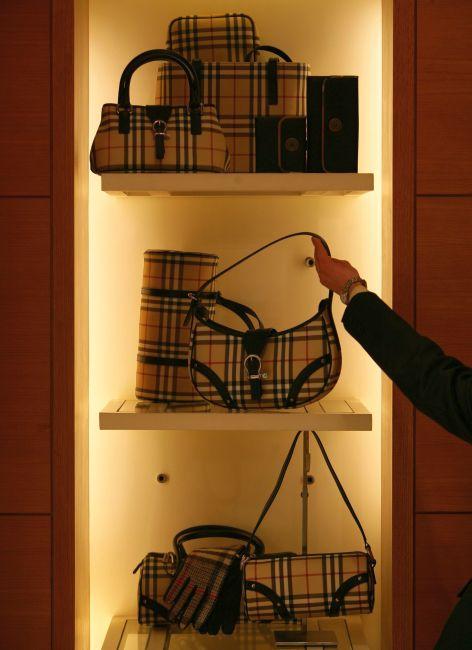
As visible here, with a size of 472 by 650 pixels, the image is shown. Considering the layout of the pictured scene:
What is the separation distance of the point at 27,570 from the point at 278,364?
782 millimetres

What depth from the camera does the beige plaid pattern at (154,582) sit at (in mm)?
1966

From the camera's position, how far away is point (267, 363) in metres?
1.76

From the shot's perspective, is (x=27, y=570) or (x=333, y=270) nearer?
(x=333, y=270)

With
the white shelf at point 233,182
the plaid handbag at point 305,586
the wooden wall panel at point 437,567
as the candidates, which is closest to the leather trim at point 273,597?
the plaid handbag at point 305,586

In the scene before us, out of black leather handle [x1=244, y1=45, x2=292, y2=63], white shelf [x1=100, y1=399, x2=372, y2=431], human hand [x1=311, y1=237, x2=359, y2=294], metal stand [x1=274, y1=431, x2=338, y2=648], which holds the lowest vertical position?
metal stand [x1=274, y1=431, x2=338, y2=648]

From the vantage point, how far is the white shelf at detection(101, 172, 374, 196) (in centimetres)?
178

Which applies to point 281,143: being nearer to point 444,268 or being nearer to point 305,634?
point 444,268

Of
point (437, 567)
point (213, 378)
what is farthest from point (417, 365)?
point (437, 567)

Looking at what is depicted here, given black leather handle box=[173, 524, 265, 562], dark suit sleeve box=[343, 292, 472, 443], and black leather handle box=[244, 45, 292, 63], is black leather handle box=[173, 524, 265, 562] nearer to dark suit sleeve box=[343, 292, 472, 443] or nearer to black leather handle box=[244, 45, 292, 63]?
dark suit sleeve box=[343, 292, 472, 443]

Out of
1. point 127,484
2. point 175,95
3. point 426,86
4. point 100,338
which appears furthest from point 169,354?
point 426,86

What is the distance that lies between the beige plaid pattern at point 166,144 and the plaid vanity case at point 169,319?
0.24 meters

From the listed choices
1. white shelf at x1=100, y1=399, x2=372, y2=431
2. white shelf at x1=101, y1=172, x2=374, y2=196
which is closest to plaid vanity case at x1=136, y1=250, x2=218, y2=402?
white shelf at x1=100, y1=399, x2=372, y2=431

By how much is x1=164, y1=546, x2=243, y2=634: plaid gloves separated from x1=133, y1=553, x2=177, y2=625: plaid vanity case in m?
0.04

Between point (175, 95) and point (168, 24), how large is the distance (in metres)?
0.35
